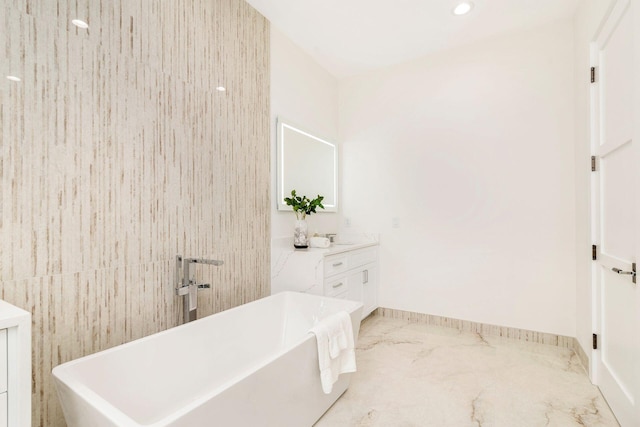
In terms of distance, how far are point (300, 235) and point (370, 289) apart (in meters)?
1.07

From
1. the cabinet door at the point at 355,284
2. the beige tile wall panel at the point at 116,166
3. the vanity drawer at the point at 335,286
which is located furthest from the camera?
the cabinet door at the point at 355,284

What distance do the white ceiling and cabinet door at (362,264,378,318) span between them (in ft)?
7.09

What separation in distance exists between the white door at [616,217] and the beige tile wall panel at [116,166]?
2.22m

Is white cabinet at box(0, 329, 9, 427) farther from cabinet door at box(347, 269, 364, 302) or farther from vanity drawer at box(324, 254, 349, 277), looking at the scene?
cabinet door at box(347, 269, 364, 302)

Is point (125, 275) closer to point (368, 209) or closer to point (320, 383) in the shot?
point (320, 383)

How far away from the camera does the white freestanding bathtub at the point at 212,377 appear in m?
1.01

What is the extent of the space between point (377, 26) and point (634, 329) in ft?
8.65

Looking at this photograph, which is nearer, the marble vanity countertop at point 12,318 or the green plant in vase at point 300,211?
the marble vanity countertop at point 12,318

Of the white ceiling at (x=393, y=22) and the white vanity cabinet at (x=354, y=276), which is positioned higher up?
the white ceiling at (x=393, y=22)

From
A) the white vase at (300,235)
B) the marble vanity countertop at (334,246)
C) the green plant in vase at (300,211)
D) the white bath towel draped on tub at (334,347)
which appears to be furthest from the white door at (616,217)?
the white vase at (300,235)

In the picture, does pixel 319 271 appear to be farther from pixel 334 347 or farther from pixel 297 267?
pixel 334 347

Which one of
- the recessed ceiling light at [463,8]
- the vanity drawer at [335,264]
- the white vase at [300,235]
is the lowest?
the vanity drawer at [335,264]

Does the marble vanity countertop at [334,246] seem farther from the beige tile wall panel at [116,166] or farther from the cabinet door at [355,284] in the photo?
the beige tile wall panel at [116,166]

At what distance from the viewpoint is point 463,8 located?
7.98 ft
